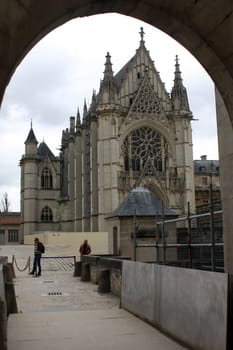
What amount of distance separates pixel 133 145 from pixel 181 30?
43571 millimetres

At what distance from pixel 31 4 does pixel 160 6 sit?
1.54 meters

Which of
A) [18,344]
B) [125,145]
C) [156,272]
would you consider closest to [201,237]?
[156,272]

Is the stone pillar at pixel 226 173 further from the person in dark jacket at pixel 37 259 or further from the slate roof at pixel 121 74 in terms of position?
the slate roof at pixel 121 74

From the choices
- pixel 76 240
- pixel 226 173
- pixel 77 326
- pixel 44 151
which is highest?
pixel 44 151

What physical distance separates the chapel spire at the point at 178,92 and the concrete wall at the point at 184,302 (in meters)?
44.3

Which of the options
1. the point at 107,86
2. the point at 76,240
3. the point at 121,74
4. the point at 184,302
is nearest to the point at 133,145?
the point at 107,86

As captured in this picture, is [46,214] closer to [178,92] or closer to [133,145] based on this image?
[133,145]

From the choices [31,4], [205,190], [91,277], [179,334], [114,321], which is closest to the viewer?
[31,4]

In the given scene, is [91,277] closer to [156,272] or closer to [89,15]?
[156,272]

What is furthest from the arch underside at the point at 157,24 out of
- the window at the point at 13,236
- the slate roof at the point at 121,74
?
the window at the point at 13,236

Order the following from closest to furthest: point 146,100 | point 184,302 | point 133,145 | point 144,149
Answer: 1. point 184,302
2. point 133,145
3. point 144,149
4. point 146,100

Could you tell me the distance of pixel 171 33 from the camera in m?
5.16

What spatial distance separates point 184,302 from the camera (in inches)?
244

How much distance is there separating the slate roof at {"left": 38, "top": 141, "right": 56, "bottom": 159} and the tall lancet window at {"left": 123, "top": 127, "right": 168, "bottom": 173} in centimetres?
1967
